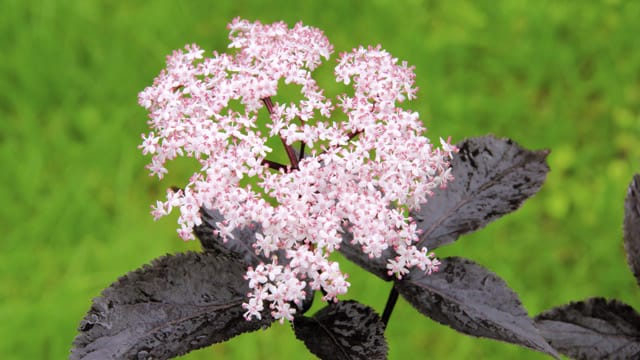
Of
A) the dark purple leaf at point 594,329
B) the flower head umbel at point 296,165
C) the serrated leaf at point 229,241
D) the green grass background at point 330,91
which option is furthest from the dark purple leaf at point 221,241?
the green grass background at point 330,91

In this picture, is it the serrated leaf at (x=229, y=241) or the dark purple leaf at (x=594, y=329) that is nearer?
the serrated leaf at (x=229, y=241)

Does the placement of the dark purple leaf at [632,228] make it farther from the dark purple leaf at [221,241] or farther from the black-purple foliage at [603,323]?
the dark purple leaf at [221,241]

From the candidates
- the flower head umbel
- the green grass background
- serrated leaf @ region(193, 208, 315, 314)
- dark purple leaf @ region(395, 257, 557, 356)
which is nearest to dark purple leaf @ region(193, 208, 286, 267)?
serrated leaf @ region(193, 208, 315, 314)

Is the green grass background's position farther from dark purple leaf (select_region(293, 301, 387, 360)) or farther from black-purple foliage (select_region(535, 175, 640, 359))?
dark purple leaf (select_region(293, 301, 387, 360))

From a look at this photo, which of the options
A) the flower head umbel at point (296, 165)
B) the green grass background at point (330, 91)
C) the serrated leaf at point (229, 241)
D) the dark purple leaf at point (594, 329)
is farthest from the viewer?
the green grass background at point (330, 91)

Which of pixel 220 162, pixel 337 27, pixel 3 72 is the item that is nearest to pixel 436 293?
pixel 220 162

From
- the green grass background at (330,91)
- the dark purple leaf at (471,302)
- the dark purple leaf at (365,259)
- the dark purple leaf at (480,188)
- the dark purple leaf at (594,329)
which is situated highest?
the green grass background at (330,91)

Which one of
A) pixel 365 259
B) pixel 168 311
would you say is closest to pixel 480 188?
pixel 365 259
